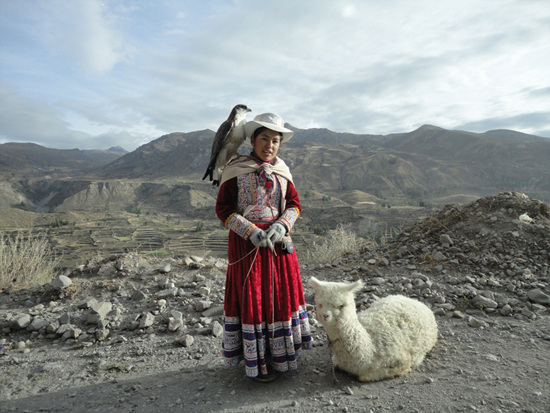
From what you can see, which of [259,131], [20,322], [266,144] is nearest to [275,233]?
[266,144]

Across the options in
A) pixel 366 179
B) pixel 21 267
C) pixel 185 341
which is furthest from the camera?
pixel 366 179

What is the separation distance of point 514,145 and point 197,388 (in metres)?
103

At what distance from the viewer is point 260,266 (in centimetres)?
257

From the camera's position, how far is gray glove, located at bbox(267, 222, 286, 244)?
2.45 meters

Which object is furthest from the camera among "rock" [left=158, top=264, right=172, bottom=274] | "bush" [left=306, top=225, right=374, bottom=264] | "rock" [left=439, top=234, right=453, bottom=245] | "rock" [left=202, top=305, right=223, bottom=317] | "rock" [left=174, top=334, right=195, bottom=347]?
"bush" [left=306, top=225, right=374, bottom=264]

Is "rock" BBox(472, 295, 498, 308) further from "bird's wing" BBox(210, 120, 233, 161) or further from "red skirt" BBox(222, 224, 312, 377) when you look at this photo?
"bird's wing" BBox(210, 120, 233, 161)

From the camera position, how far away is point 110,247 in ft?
102

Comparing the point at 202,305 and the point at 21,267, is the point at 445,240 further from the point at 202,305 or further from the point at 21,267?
the point at 21,267

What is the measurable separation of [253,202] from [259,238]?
15.2 inches

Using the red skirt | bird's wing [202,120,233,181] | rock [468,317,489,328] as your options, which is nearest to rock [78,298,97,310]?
the red skirt

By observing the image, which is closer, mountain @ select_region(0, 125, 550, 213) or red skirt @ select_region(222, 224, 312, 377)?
red skirt @ select_region(222, 224, 312, 377)

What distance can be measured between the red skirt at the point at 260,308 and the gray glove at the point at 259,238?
0.14m

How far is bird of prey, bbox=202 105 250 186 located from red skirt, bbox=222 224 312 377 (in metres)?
0.68

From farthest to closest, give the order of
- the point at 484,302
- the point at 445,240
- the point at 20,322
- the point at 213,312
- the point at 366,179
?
the point at 366,179 → the point at 445,240 → the point at 213,312 → the point at 484,302 → the point at 20,322
